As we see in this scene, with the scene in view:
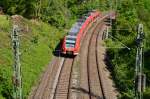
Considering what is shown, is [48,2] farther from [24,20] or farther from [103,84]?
[103,84]

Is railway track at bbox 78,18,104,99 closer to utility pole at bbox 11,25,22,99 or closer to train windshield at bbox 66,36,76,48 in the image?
train windshield at bbox 66,36,76,48

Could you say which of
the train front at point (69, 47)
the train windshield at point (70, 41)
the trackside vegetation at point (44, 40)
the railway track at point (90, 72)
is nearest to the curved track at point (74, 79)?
the railway track at point (90, 72)

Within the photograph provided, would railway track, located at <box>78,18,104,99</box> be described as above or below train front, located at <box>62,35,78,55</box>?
below

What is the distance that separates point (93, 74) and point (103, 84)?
13.8 ft

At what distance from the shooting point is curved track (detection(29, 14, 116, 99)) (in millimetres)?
46509

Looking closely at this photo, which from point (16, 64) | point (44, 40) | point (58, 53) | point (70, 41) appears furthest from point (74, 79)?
point (44, 40)

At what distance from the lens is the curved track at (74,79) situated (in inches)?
1831

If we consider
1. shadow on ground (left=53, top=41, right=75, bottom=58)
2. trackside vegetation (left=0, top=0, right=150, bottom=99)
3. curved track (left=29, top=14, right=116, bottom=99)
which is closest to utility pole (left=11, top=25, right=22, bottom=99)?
trackside vegetation (left=0, top=0, right=150, bottom=99)

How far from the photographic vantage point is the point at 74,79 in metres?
52.0

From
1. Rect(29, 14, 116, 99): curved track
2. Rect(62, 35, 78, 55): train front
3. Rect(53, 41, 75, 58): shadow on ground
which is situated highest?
Rect(62, 35, 78, 55): train front

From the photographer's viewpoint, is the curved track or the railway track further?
the railway track

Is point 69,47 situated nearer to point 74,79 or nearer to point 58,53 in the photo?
point 58,53

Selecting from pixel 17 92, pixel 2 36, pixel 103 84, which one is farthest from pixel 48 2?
pixel 17 92

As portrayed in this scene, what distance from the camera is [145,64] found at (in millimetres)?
57281
